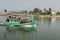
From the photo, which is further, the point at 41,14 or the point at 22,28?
the point at 41,14

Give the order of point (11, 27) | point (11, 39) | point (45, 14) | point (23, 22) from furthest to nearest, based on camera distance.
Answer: point (45, 14) → point (23, 22) → point (11, 27) → point (11, 39)

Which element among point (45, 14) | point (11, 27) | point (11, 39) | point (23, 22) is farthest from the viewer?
point (45, 14)

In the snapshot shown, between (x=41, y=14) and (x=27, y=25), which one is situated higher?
(x=27, y=25)

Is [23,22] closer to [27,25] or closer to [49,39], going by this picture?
[27,25]

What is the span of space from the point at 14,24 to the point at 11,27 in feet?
1.91

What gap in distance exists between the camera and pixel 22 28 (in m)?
27.8

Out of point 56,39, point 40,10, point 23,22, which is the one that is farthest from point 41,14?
point 56,39

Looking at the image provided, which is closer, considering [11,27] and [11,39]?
[11,39]

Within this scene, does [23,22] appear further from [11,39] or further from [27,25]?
[11,39]

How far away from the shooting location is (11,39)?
779 inches

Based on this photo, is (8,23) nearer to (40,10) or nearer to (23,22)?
(23,22)

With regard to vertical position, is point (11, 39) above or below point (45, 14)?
→ above

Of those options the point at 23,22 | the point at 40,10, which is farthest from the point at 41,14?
the point at 23,22

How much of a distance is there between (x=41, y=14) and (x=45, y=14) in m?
2.42
